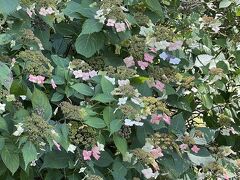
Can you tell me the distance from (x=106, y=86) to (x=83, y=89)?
0.29ft

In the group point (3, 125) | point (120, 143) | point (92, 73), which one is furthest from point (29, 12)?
point (120, 143)

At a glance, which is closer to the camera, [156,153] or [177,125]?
[156,153]

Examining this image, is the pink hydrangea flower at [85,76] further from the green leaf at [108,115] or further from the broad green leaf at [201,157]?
the broad green leaf at [201,157]

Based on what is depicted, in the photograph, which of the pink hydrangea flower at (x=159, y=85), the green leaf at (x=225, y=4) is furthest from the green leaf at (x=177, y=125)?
the green leaf at (x=225, y=4)

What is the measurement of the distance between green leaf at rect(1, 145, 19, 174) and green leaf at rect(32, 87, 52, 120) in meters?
0.15

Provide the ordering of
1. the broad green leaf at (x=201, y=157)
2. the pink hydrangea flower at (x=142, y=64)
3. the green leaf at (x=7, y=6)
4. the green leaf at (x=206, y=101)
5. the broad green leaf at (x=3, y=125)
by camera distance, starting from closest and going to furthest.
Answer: the green leaf at (x=7, y=6), the broad green leaf at (x=3, y=125), the pink hydrangea flower at (x=142, y=64), the broad green leaf at (x=201, y=157), the green leaf at (x=206, y=101)

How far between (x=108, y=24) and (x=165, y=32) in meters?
0.28

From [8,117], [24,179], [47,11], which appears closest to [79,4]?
[47,11]

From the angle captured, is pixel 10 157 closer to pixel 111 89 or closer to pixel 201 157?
pixel 111 89

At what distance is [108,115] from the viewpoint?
163 centimetres

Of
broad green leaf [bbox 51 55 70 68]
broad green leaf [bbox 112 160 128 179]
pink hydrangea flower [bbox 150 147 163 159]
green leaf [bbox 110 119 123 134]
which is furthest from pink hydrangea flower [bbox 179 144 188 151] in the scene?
broad green leaf [bbox 51 55 70 68]

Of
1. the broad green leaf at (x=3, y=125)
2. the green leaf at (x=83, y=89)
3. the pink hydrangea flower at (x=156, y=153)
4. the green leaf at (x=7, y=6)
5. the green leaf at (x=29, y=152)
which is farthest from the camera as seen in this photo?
the pink hydrangea flower at (x=156, y=153)

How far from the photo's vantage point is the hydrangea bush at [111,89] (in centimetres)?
157

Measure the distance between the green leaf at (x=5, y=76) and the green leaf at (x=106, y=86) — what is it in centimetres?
33
